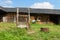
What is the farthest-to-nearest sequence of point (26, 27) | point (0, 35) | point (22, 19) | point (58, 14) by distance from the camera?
1. point (58, 14)
2. point (22, 19)
3. point (26, 27)
4. point (0, 35)

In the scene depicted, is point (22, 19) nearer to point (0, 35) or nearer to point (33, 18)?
point (0, 35)

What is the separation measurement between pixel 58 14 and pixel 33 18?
174 inches

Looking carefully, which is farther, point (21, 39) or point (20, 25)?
point (20, 25)

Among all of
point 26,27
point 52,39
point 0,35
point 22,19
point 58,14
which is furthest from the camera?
point 58,14

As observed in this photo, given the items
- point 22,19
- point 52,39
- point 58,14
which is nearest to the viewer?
point 52,39

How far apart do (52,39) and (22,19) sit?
25.9 feet

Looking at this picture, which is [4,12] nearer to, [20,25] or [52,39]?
[20,25]

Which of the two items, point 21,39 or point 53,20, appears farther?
point 53,20

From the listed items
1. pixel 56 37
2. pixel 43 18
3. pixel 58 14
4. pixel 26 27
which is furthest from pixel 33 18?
pixel 56 37

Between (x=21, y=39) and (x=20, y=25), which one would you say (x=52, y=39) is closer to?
(x=21, y=39)

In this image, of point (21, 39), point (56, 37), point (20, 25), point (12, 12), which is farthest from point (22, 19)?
point (12, 12)

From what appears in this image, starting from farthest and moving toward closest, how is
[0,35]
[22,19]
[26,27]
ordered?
[22,19]
[26,27]
[0,35]

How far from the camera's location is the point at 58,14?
123 feet

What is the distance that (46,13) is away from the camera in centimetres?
3775
